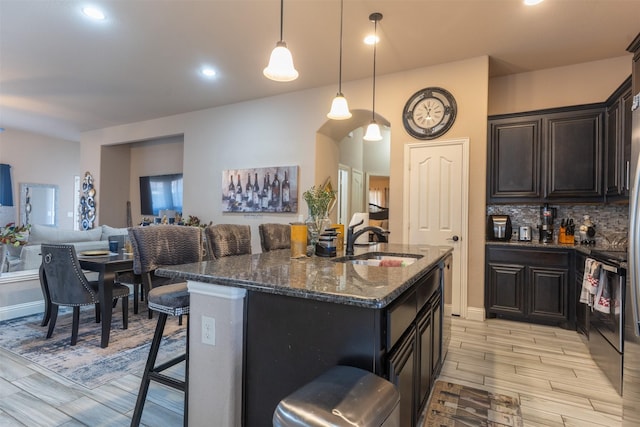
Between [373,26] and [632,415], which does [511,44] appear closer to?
[373,26]

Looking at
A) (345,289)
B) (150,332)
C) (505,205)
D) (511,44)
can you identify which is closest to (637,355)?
(345,289)

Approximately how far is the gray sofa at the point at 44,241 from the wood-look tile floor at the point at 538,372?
4433 mm

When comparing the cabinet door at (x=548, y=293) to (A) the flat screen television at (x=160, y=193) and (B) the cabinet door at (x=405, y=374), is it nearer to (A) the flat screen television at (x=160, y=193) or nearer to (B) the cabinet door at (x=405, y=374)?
(B) the cabinet door at (x=405, y=374)

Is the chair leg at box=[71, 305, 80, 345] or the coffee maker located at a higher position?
the coffee maker

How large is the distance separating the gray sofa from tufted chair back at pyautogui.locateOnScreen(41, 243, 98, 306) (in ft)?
3.99

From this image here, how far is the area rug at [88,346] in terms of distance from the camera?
2545mm

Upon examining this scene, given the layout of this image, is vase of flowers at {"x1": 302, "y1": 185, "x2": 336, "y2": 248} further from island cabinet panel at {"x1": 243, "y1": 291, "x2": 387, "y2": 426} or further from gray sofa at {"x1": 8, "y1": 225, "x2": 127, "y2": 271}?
gray sofa at {"x1": 8, "y1": 225, "x2": 127, "y2": 271}

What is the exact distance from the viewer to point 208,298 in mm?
1543

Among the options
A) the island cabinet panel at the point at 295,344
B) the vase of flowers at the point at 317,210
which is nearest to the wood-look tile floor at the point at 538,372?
the vase of flowers at the point at 317,210

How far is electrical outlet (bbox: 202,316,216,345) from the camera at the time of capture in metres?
1.53

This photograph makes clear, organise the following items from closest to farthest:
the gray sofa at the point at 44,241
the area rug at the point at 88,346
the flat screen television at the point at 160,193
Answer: the area rug at the point at 88,346 → the gray sofa at the point at 44,241 → the flat screen television at the point at 160,193

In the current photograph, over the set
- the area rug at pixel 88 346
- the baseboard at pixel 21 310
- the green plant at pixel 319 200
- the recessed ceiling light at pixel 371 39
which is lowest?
the area rug at pixel 88 346

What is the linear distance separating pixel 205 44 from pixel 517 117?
150 inches

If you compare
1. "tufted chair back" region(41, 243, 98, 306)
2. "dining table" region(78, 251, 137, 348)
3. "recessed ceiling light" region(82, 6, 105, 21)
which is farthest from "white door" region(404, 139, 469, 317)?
"recessed ceiling light" region(82, 6, 105, 21)
